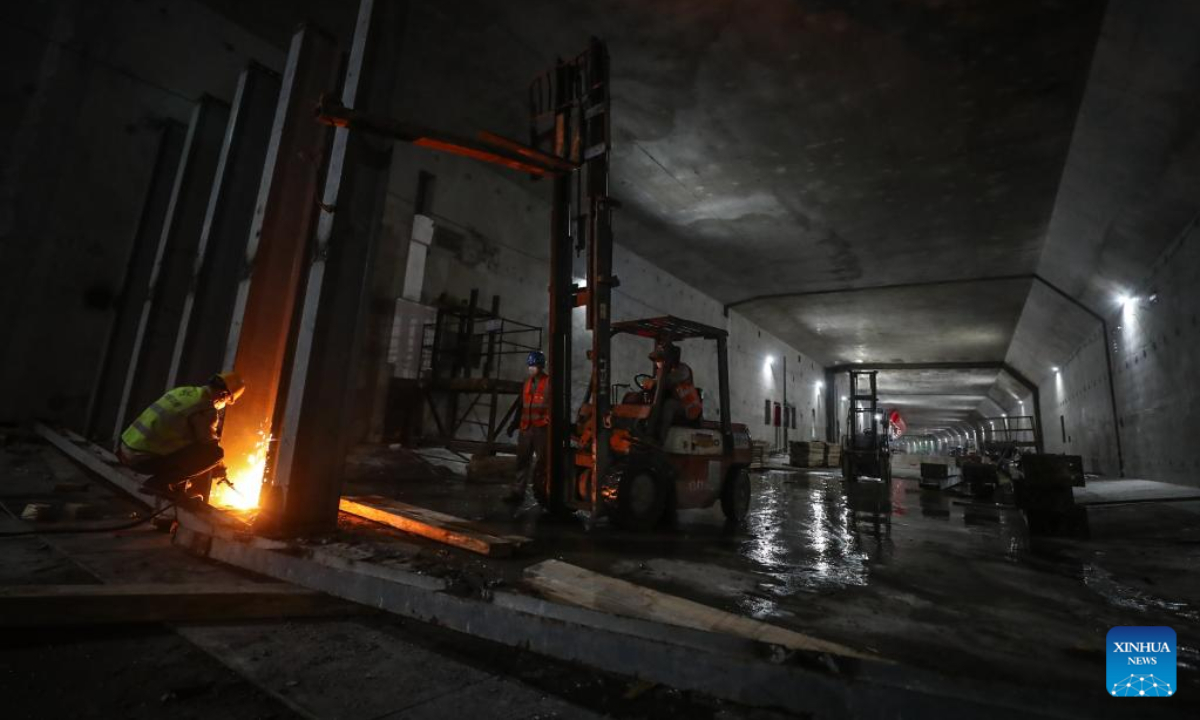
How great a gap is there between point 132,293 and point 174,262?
3.07ft

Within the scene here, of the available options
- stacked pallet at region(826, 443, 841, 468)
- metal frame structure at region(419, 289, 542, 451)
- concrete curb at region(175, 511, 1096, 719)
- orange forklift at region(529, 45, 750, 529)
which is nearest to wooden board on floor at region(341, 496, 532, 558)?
concrete curb at region(175, 511, 1096, 719)

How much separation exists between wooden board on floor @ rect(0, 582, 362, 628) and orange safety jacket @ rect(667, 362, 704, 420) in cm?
386

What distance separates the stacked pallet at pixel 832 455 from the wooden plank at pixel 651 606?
65.3ft

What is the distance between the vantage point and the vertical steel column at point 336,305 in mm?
4082

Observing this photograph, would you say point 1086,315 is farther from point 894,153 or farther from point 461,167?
point 461,167

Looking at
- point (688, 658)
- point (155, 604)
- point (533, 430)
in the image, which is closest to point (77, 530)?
point (155, 604)

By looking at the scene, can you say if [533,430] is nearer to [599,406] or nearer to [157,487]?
[599,406]

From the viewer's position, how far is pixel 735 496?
6.41 meters

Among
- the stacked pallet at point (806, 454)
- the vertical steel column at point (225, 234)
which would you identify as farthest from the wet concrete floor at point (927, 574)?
the stacked pallet at point (806, 454)

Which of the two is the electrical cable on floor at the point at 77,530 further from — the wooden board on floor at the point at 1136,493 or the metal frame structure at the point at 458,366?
the wooden board on floor at the point at 1136,493

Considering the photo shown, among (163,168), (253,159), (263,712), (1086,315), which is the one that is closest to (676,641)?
(263,712)

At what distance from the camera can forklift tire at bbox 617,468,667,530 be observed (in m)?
5.18

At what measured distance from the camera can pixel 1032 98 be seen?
8.48 meters

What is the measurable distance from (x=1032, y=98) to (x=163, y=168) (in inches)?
571
